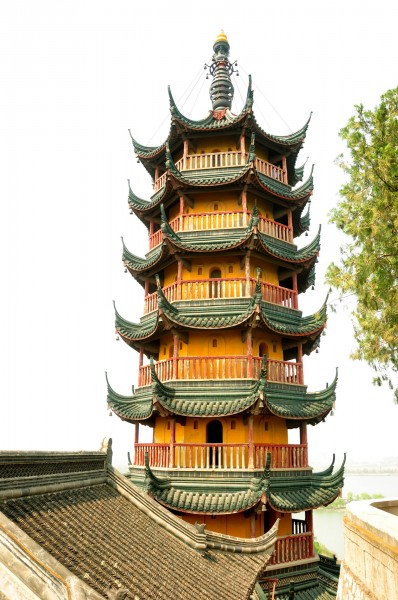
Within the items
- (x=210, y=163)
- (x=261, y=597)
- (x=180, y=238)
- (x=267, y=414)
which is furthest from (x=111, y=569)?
(x=210, y=163)

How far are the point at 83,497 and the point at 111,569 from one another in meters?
2.34

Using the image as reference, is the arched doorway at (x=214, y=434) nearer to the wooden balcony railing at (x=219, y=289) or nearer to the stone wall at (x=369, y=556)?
the wooden balcony railing at (x=219, y=289)

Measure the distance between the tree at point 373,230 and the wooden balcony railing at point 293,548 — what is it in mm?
5555

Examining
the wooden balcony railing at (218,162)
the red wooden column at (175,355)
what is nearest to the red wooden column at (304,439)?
the red wooden column at (175,355)

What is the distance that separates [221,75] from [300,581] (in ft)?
66.2

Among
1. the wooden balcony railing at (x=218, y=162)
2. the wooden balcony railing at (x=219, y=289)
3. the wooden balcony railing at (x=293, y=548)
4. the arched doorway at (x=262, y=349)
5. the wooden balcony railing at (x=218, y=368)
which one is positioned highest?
the wooden balcony railing at (x=218, y=162)

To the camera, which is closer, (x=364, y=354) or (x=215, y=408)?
(x=364, y=354)

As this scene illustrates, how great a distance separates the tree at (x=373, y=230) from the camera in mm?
9094

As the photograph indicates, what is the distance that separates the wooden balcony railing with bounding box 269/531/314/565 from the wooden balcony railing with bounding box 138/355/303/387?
445cm

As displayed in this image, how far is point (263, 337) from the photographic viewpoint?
1513cm

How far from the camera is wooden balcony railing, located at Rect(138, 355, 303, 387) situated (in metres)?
13.7

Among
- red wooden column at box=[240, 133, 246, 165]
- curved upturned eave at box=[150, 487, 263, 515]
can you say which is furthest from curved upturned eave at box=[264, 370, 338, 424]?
red wooden column at box=[240, 133, 246, 165]

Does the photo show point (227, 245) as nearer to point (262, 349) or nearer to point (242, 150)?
point (262, 349)

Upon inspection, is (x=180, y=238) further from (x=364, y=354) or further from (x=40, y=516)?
(x=40, y=516)
